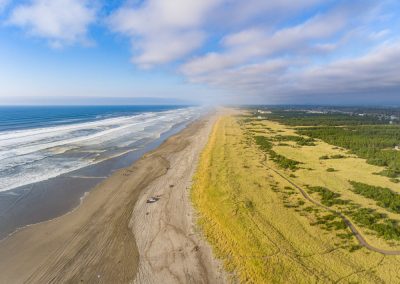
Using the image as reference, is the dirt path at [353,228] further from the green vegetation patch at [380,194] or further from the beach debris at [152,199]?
the beach debris at [152,199]

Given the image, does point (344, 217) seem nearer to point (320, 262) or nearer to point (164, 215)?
point (320, 262)

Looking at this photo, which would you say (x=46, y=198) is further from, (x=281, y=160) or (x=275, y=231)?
(x=281, y=160)

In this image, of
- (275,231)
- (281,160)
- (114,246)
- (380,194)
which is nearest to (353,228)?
(275,231)

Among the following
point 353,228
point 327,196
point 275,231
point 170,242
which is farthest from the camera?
point 327,196

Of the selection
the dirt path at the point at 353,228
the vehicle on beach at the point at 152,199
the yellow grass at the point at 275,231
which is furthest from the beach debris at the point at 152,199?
the dirt path at the point at 353,228

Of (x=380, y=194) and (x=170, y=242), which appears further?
(x=380, y=194)

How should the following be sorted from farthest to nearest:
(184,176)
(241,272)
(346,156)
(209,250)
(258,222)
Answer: (346,156) < (184,176) < (258,222) < (209,250) < (241,272)

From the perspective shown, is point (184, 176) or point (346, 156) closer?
point (184, 176)

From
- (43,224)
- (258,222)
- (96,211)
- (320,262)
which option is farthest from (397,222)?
(43,224)
